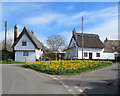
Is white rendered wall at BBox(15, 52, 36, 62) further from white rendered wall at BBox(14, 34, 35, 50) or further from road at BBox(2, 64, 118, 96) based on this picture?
road at BBox(2, 64, 118, 96)

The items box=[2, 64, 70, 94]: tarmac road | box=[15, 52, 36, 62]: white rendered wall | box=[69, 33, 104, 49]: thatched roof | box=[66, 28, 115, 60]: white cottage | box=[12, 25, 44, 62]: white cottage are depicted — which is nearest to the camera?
box=[2, 64, 70, 94]: tarmac road

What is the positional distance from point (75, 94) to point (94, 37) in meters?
38.1

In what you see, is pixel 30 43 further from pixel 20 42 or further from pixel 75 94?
pixel 75 94

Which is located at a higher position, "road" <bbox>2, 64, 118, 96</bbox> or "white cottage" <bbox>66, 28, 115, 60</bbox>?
"white cottage" <bbox>66, 28, 115, 60</bbox>

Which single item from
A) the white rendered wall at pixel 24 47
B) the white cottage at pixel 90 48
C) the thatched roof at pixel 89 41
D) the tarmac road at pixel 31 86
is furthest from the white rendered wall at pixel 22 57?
the tarmac road at pixel 31 86

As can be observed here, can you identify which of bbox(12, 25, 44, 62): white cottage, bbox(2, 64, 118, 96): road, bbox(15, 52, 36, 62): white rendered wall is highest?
bbox(12, 25, 44, 62): white cottage

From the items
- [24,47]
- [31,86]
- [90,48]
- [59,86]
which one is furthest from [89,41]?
[31,86]

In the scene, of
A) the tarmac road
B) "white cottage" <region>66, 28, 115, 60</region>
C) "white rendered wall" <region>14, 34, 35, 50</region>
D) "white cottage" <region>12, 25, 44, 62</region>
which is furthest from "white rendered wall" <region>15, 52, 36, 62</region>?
the tarmac road

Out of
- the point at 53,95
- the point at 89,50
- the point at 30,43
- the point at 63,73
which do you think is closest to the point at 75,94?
the point at 53,95

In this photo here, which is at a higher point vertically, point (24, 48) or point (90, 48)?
point (90, 48)

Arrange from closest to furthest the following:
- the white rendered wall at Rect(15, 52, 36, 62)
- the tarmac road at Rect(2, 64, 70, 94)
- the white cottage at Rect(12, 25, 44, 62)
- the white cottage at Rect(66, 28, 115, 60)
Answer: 1. the tarmac road at Rect(2, 64, 70, 94)
2. the white cottage at Rect(12, 25, 44, 62)
3. the white rendered wall at Rect(15, 52, 36, 62)
4. the white cottage at Rect(66, 28, 115, 60)

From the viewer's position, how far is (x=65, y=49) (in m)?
49.4

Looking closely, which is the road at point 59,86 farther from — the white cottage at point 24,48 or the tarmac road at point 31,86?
the white cottage at point 24,48

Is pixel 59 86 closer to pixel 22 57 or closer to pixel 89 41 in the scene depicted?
pixel 22 57
